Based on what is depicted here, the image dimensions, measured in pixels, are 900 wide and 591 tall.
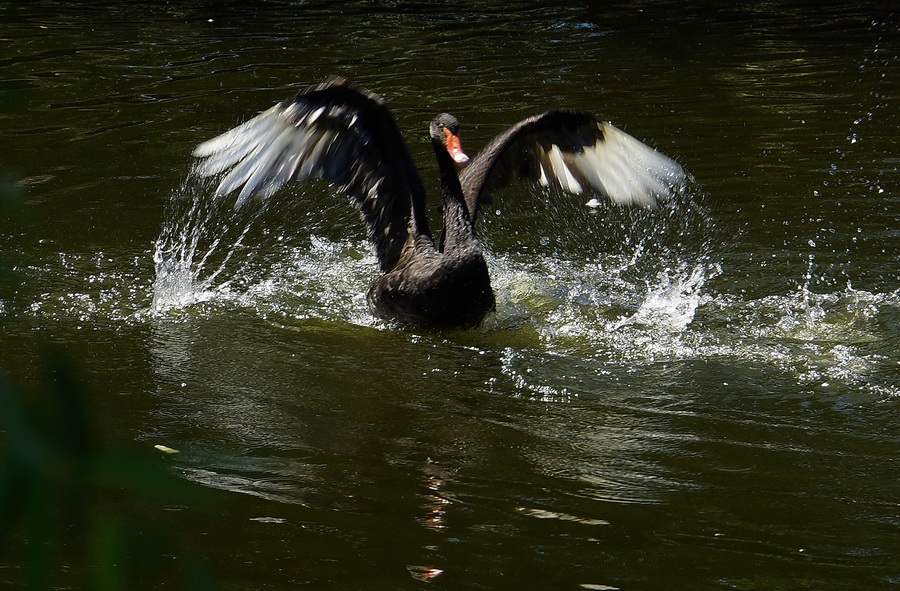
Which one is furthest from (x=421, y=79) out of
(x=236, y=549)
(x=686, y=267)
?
(x=236, y=549)

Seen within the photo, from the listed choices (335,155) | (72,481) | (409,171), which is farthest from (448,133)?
(72,481)

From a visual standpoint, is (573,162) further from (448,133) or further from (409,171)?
(409,171)

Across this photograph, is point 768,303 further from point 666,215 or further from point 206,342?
point 206,342

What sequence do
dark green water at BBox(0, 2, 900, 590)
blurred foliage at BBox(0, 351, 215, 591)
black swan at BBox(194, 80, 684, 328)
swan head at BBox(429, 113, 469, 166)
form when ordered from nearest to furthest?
blurred foliage at BBox(0, 351, 215, 591)
dark green water at BBox(0, 2, 900, 590)
black swan at BBox(194, 80, 684, 328)
swan head at BBox(429, 113, 469, 166)

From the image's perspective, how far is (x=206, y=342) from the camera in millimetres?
4879

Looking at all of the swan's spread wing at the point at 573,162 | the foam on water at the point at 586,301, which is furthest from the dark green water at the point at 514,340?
the swan's spread wing at the point at 573,162

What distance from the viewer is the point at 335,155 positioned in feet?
17.7

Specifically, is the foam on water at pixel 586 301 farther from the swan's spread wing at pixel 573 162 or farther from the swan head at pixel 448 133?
the swan head at pixel 448 133

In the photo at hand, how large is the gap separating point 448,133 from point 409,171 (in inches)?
10.2

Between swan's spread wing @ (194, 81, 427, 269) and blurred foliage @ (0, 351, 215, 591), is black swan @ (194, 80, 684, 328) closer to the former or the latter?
swan's spread wing @ (194, 81, 427, 269)

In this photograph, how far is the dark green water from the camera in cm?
301

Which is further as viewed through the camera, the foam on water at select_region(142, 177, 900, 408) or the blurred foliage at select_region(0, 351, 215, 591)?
the foam on water at select_region(142, 177, 900, 408)

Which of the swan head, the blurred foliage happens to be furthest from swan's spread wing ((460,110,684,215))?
the blurred foliage

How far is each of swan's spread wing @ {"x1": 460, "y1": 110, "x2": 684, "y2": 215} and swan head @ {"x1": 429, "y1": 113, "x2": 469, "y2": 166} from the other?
0.34m
